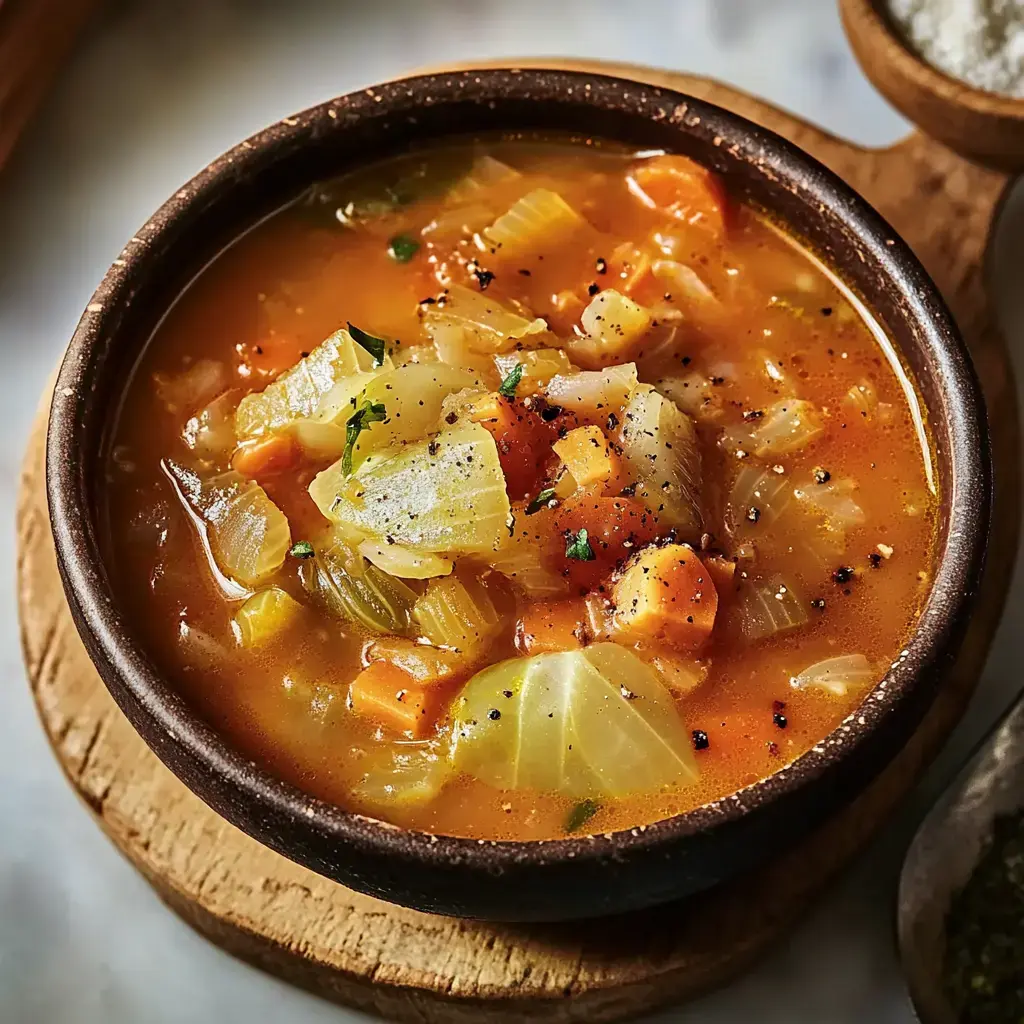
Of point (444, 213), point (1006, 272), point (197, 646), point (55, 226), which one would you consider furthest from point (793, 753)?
point (55, 226)

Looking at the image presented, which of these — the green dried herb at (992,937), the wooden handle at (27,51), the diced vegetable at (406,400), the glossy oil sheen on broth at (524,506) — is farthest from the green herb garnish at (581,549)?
the wooden handle at (27,51)

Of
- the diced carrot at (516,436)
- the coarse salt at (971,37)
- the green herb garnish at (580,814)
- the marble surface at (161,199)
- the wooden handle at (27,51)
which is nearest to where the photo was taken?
the green herb garnish at (580,814)

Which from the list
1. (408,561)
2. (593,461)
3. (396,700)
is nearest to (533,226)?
(593,461)

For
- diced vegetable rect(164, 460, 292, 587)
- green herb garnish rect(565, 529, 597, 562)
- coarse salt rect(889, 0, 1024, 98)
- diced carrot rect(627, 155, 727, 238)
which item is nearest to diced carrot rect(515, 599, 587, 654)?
green herb garnish rect(565, 529, 597, 562)

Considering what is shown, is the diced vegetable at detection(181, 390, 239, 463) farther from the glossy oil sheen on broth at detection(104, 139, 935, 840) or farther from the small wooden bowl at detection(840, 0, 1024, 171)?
the small wooden bowl at detection(840, 0, 1024, 171)

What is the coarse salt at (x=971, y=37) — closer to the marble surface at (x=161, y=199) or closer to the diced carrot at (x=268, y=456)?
the marble surface at (x=161, y=199)

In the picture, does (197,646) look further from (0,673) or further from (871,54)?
(871,54)
